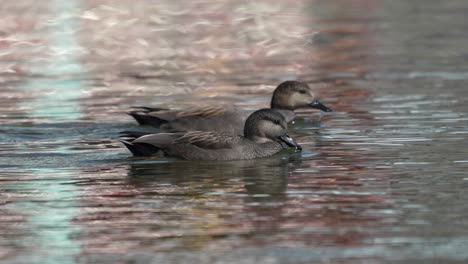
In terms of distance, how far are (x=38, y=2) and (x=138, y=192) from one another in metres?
32.2

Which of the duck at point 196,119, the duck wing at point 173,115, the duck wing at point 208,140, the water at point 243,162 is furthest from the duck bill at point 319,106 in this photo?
the duck wing at point 208,140

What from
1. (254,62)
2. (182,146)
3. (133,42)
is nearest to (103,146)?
(182,146)

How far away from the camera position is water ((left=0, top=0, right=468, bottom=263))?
10734 mm

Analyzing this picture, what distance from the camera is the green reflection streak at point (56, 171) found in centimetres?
1076

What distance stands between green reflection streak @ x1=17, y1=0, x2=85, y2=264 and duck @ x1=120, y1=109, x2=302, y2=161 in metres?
1.08

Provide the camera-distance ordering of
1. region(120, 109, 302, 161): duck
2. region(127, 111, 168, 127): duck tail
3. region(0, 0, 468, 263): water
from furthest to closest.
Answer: region(127, 111, 168, 127): duck tail < region(120, 109, 302, 161): duck < region(0, 0, 468, 263): water

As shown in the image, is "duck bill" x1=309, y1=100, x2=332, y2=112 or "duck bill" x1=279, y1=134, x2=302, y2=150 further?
"duck bill" x1=309, y1=100, x2=332, y2=112

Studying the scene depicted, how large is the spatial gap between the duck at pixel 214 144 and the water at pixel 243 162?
15cm

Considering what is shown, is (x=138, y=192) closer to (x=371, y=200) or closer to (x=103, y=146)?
(x=371, y=200)

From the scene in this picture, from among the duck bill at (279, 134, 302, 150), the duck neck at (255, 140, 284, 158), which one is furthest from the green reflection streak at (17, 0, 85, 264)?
the duck bill at (279, 134, 302, 150)

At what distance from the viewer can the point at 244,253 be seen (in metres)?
10.3

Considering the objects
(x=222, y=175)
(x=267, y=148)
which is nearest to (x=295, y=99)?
(x=267, y=148)

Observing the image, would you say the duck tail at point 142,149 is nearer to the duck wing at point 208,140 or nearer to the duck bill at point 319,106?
the duck wing at point 208,140

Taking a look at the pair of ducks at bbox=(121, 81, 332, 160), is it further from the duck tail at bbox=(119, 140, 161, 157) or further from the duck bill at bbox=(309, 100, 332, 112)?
the duck bill at bbox=(309, 100, 332, 112)
